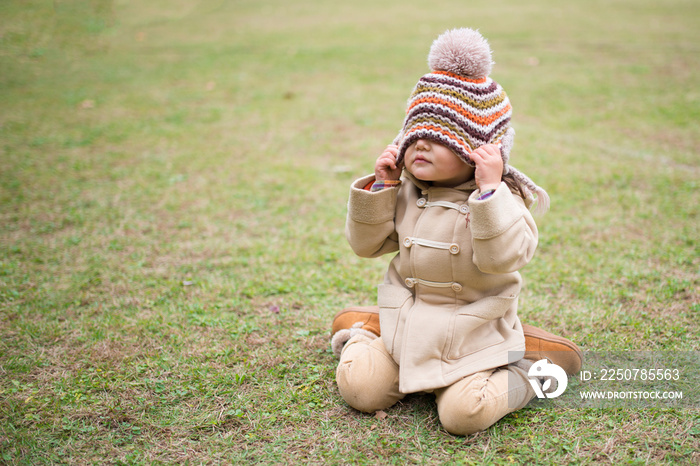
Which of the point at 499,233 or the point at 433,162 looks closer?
the point at 499,233

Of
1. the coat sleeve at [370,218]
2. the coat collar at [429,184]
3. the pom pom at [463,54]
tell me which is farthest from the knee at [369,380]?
the pom pom at [463,54]

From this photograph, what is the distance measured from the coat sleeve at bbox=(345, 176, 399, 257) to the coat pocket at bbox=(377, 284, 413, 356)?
0.67 feet

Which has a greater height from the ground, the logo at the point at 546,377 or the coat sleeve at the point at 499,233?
the coat sleeve at the point at 499,233

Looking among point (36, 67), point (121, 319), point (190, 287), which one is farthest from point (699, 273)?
point (36, 67)

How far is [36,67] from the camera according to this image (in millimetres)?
9766

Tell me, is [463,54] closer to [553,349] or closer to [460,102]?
[460,102]

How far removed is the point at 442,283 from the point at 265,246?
80.5 inches

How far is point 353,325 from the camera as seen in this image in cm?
284

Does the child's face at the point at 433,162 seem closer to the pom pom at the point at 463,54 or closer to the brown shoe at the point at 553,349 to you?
the pom pom at the point at 463,54

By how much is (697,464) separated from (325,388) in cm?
147

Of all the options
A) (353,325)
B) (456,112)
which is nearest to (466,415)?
(353,325)

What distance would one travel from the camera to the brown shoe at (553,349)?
262 centimetres

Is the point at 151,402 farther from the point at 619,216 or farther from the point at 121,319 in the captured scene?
the point at 619,216

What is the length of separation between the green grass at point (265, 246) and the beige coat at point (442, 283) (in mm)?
267
